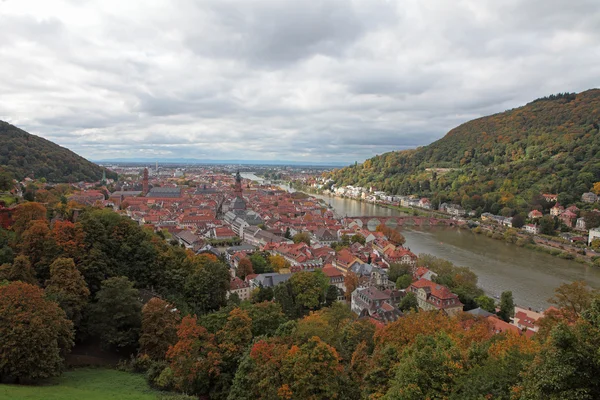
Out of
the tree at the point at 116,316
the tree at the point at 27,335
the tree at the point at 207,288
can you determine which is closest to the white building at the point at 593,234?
the tree at the point at 207,288

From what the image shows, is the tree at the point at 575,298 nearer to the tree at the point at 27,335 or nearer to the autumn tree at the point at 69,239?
the tree at the point at 27,335

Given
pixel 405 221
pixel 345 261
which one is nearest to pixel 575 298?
pixel 345 261

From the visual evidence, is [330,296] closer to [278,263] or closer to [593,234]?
[278,263]

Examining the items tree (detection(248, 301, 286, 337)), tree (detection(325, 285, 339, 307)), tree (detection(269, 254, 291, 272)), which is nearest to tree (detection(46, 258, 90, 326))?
tree (detection(248, 301, 286, 337))

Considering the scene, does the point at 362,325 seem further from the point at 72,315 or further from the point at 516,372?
the point at 72,315

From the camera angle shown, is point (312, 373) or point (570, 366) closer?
point (570, 366)

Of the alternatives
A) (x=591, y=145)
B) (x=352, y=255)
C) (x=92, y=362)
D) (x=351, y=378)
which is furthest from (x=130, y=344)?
(x=591, y=145)

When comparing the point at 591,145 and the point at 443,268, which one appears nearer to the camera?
the point at 443,268
